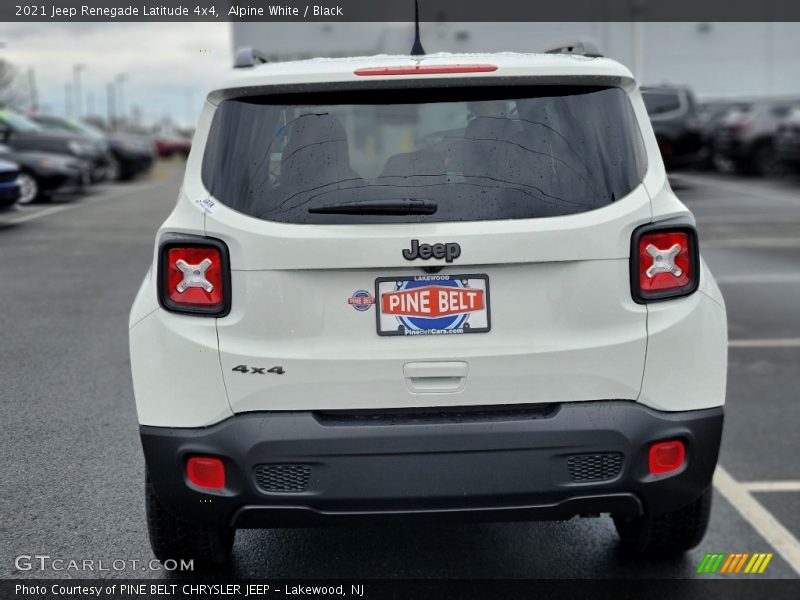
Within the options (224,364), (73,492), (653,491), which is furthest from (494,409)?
(73,492)

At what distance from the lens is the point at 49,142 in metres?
20.0

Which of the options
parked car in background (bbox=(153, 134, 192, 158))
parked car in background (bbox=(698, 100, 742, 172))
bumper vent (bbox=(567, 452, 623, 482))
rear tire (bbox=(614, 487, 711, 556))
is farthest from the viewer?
parked car in background (bbox=(153, 134, 192, 158))

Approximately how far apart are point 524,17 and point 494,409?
509 inches

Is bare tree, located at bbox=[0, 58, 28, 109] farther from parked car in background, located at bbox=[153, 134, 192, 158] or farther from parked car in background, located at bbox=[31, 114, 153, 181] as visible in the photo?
parked car in background, located at bbox=[31, 114, 153, 181]

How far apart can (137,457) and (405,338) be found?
180 cm

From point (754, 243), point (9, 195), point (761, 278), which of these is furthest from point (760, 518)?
point (754, 243)

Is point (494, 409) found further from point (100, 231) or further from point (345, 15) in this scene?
point (100, 231)

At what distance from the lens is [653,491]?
323cm

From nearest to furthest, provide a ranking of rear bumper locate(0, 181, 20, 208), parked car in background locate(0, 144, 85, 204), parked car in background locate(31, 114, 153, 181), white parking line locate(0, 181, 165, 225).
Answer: rear bumper locate(0, 181, 20, 208) < white parking line locate(0, 181, 165, 225) < parked car in background locate(0, 144, 85, 204) < parked car in background locate(31, 114, 153, 181)

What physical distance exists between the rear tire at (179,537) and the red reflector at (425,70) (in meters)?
1.46

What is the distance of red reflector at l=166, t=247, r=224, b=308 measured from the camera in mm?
3080

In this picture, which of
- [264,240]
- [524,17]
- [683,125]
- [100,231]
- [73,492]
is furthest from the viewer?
[683,125]

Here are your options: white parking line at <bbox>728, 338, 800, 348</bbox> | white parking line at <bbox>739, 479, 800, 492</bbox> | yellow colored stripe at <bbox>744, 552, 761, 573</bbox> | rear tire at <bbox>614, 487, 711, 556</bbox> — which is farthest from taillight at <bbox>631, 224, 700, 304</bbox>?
white parking line at <bbox>728, 338, 800, 348</bbox>

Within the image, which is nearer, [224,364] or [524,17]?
[224,364]
